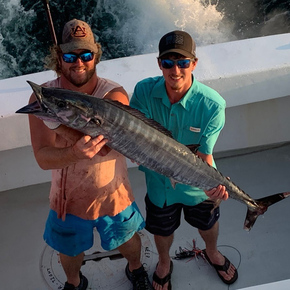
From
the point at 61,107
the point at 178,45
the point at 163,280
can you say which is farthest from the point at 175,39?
the point at 163,280

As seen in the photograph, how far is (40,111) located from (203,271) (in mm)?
1794

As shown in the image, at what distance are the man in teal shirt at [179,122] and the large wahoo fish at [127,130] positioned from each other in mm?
158

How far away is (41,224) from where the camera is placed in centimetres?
337

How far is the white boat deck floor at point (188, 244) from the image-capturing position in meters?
2.86

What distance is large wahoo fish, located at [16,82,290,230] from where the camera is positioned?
5.55 ft

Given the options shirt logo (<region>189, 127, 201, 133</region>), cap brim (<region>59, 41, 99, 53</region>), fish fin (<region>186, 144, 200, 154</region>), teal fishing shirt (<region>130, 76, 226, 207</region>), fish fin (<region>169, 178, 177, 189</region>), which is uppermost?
cap brim (<region>59, 41, 99, 53</region>)

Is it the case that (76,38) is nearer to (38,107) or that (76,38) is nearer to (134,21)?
(38,107)

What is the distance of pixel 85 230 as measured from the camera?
7.75ft

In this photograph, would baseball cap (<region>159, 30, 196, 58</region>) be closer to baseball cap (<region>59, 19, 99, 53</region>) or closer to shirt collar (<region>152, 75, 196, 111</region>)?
shirt collar (<region>152, 75, 196, 111</region>)

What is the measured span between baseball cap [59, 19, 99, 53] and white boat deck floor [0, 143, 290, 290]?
64.7 inches

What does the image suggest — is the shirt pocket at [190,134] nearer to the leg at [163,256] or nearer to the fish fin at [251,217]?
Result: the fish fin at [251,217]

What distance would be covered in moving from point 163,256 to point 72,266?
0.61 m

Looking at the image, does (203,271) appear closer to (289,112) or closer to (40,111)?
(289,112)

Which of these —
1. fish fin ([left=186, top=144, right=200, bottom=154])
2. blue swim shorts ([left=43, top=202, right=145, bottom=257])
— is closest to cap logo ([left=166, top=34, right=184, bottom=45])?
fish fin ([left=186, top=144, right=200, bottom=154])
